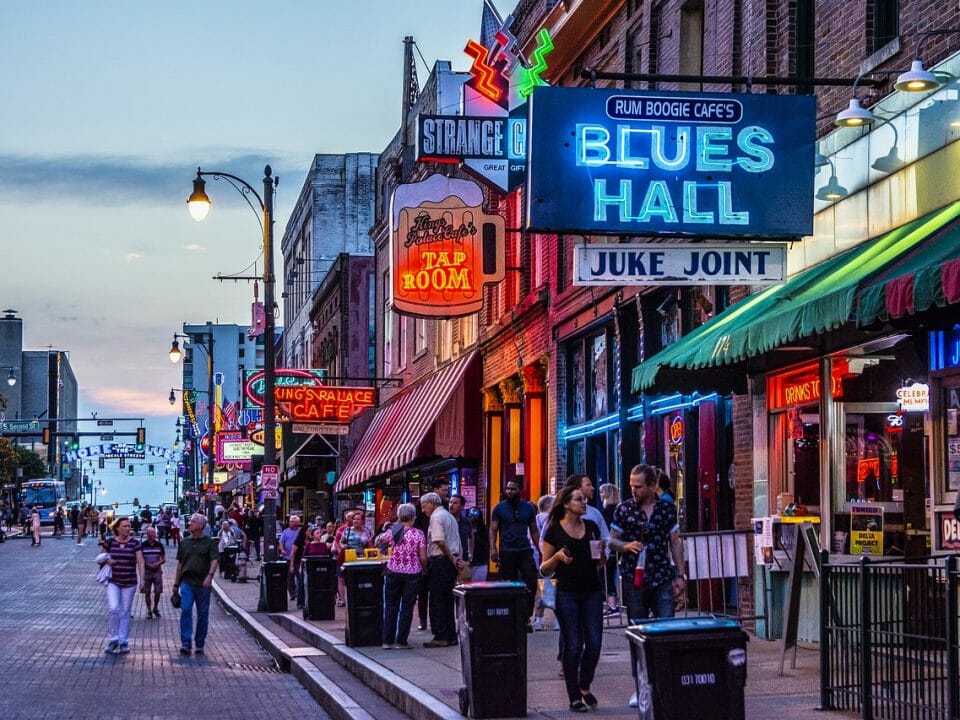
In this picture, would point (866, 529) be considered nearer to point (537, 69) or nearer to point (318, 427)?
point (537, 69)

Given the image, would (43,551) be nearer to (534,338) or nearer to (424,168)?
(424,168)

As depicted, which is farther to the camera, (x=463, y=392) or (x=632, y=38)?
(x=463, y=392)

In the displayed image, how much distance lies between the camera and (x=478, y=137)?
2581 centimetres

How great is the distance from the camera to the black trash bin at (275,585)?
89.7ft

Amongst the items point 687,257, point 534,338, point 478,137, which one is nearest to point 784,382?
point 687,257

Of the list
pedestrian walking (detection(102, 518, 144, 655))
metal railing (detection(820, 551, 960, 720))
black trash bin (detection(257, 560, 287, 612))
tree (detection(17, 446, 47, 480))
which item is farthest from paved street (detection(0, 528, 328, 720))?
tree (detection(17, 446, 47, 480))

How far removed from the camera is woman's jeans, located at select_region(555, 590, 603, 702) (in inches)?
472

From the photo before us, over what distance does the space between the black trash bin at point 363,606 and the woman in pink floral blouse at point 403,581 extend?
0.75 feet

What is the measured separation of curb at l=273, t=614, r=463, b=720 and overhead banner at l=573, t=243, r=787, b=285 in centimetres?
415

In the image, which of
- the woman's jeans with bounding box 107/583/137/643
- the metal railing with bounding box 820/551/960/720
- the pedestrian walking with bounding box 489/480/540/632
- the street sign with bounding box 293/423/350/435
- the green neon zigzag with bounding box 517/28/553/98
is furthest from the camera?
the street sign with bounding box 293/423/350/435

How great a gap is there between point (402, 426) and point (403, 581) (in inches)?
759

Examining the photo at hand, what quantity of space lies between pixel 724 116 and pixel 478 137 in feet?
36.3

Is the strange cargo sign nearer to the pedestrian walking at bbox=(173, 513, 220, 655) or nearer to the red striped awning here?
the pedestrian walking at bbox=(173, 513, 220, 655)

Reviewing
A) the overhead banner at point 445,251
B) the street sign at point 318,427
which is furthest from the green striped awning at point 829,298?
the street sign at point 318,427
